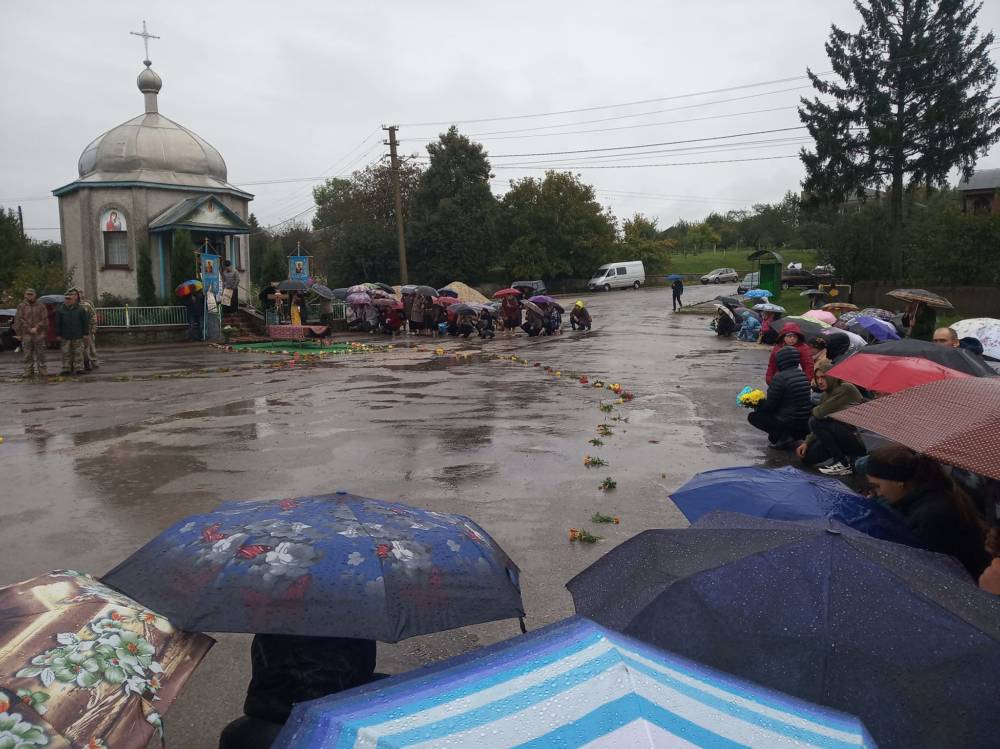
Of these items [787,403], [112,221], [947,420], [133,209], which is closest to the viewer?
[947,420]

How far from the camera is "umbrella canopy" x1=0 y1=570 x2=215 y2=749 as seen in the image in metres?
2.00

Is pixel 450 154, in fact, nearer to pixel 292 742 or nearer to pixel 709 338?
pixel 709 338

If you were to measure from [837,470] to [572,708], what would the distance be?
7.80m

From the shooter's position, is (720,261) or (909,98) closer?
(909,98)

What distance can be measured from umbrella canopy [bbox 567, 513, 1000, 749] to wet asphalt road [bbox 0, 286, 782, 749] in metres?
2.28

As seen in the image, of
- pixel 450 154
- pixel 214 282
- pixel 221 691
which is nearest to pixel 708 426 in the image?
pixel 221 691

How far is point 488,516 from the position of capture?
7.19m

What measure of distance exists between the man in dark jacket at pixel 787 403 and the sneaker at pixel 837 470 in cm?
94

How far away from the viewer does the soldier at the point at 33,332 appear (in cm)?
1717

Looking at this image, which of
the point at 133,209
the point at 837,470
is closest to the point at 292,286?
the point at 133,209

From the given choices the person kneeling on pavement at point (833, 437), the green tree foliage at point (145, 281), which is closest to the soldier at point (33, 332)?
the green tree foliage at point (145, 281)

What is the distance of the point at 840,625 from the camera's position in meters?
2.55

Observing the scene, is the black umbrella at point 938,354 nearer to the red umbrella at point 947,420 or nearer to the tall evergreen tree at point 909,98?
the red umbrella at point 947,420

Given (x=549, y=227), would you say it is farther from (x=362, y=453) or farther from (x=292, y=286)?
(x=362, y=453)
